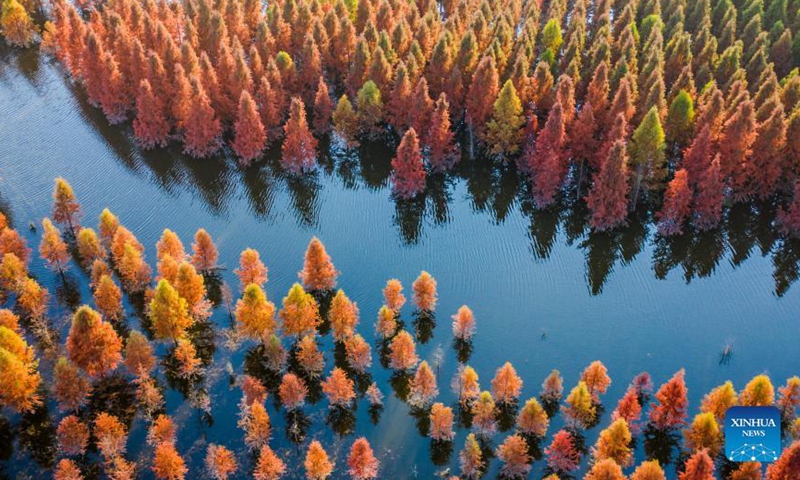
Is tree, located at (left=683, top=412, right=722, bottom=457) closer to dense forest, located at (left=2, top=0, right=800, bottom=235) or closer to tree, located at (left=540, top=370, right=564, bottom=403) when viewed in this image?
tree, located at (left=540, top=370, right=564, bottom=403)

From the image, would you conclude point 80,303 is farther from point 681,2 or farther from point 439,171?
point 681,2

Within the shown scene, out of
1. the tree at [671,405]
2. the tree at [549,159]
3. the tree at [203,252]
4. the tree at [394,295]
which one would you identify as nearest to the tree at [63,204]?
the tree at [203,252]

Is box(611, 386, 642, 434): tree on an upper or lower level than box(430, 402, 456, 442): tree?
upper

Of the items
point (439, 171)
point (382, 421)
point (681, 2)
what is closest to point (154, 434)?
point (382, 421)

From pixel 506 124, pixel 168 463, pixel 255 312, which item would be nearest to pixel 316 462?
pixel 168 463

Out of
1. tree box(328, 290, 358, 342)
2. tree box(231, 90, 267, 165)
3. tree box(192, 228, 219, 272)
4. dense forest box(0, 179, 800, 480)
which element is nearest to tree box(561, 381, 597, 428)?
dense forest box(0, 179, 800, 480)

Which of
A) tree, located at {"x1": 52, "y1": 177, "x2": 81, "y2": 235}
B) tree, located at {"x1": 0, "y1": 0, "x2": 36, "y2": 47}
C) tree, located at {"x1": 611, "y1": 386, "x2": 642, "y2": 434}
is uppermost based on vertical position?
tree, located at {"x1": 0, "y1": 0, "x2": 36, "y2": 47}

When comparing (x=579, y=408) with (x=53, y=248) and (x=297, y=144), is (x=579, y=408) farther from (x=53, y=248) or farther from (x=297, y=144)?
(x=53, y=248)

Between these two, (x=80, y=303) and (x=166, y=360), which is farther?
(x=80, y=303)
